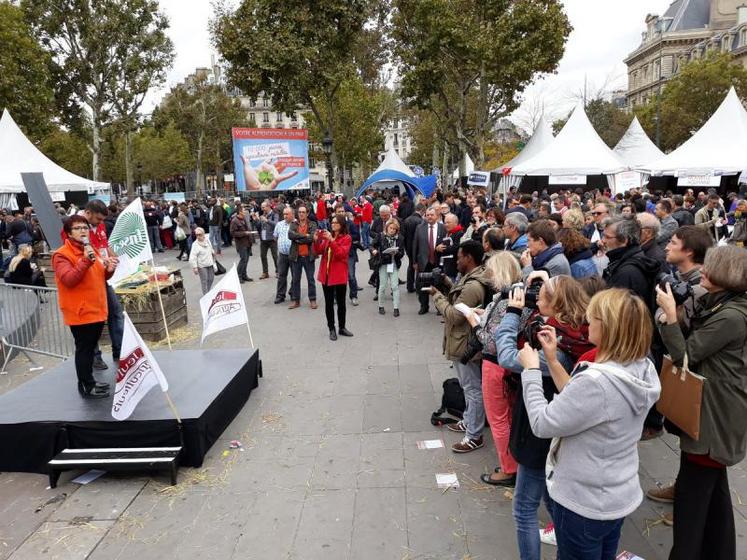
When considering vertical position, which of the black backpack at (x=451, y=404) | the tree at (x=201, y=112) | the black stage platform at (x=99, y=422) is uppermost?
the tree at (x=201, y=112)

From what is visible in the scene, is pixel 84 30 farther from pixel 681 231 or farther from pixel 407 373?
pixel 681 231

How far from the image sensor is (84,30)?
1195 inches

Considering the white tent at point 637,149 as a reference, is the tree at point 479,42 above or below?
above

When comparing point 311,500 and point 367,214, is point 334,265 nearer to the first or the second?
point 311,500

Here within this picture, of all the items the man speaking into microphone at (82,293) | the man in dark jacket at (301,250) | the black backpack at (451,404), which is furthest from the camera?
the man in dark jacket at (301,250)

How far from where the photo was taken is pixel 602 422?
84.3 inches

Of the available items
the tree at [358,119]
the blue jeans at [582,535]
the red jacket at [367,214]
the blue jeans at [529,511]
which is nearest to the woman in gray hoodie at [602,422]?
the blue jeans at [582,535]

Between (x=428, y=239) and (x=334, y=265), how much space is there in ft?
6.79

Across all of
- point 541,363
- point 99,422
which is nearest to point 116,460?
point 99,422

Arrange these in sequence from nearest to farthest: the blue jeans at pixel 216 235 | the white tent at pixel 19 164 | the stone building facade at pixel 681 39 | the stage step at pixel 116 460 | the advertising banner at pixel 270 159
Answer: the stage step at pixel 116 460 → the blue jeans at pixel 216 235 → the white tent at pixel 19 164 → the advertising banner at pixel 270 159 → the stone building facade at pixel 681 39

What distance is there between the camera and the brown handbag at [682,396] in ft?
8.80

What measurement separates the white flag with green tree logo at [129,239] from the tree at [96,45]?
96.5 ft

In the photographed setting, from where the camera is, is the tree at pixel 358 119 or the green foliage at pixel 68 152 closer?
the tree at pixel 358 119

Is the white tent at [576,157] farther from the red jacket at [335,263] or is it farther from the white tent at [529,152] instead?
the red jacket at [335,263]
